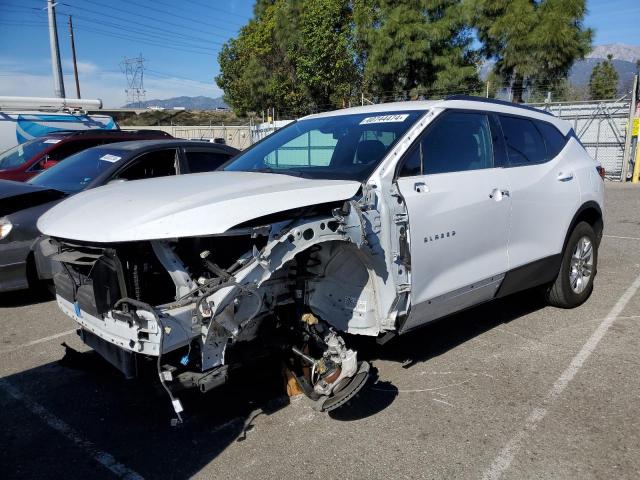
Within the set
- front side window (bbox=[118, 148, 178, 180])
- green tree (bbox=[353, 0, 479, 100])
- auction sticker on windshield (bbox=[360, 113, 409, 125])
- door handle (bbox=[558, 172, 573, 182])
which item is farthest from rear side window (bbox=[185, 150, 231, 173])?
green tree (bbox=[353, 0, 479, 100])

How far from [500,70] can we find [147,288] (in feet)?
96.4

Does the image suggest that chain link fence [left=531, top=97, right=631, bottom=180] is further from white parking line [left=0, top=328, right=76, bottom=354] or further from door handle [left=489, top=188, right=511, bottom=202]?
white parking line [left=0, top=328, right=76, bottom=354]

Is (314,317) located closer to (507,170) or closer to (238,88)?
(507,170)

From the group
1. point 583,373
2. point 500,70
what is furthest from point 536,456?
point 500,70

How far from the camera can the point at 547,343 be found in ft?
14.6

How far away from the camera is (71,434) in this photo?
3215 mm

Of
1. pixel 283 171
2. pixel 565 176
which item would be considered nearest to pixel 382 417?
pixel 283 171

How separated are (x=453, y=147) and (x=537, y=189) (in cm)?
106

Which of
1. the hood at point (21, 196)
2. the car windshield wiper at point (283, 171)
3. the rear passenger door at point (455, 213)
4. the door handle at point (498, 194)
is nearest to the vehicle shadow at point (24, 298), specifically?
the hood at point (21, 196)

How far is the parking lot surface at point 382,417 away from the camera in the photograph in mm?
2867

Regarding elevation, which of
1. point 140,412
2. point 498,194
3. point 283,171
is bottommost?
point 140,412

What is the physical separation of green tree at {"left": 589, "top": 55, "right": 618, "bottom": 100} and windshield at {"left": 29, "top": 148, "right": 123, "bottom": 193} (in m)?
49.5

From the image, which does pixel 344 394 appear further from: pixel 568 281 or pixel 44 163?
pixel 44 163

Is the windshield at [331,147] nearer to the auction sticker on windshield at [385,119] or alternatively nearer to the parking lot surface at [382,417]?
the auction sticker on windshield at [385,119]
